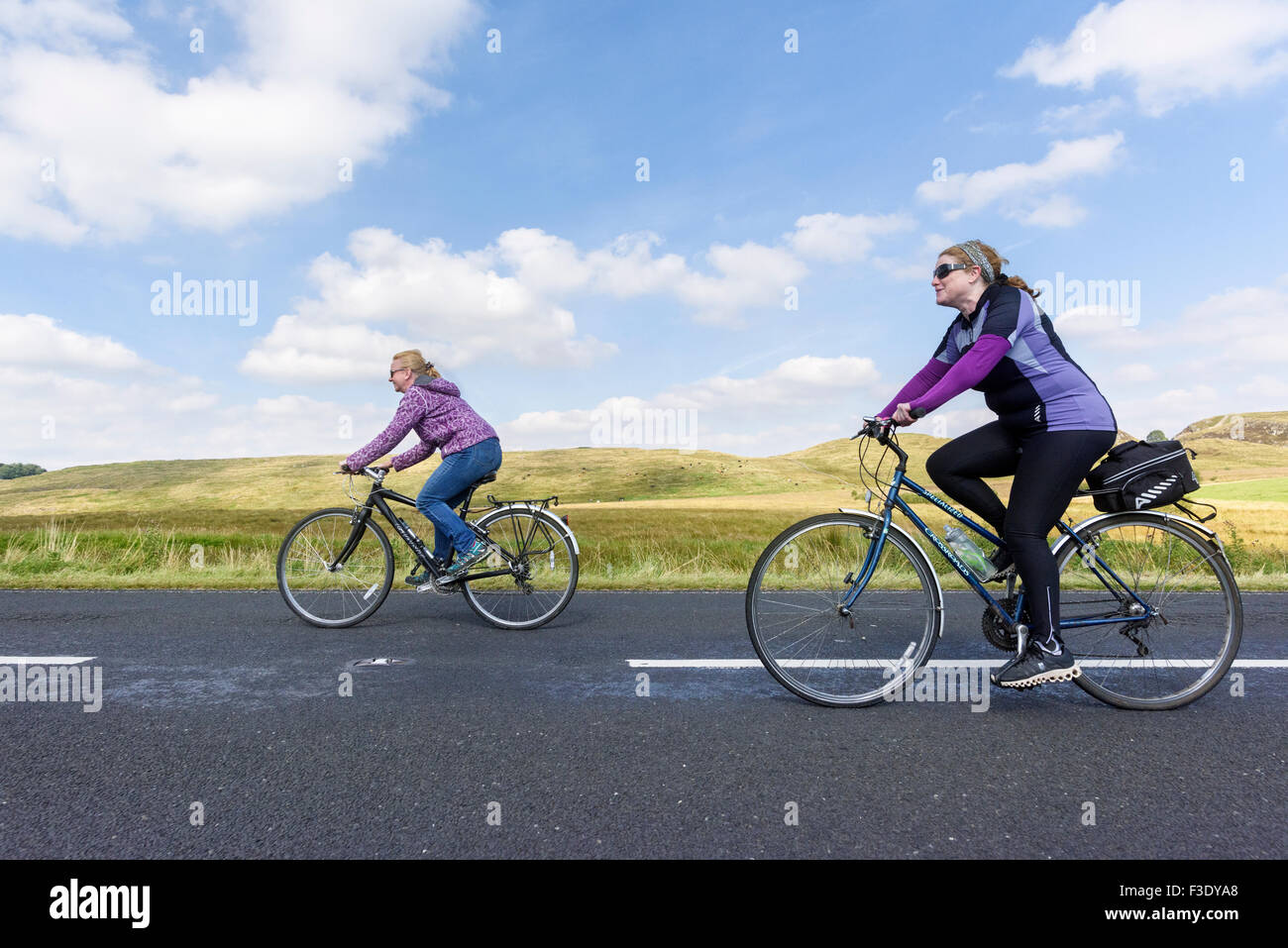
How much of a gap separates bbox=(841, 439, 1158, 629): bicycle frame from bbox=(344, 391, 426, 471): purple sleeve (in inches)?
158

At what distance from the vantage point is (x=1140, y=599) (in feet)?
14.6

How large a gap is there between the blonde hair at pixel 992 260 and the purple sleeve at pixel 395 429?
430cm

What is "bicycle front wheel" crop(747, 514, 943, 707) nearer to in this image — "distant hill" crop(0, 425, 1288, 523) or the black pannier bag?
the black pannier bag

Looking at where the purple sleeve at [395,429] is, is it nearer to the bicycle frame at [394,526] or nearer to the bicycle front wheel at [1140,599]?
the bicycle frame at [394,526]

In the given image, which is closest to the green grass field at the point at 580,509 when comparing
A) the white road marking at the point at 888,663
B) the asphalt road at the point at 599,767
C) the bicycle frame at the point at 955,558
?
the bicycle frame at the point at 955,558

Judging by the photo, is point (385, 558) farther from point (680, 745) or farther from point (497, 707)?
point (680, 745)

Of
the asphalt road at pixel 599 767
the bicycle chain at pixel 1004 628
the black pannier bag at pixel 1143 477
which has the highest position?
the black pannier bag at pixel 1143 477

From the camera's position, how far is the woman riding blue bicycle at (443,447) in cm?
681

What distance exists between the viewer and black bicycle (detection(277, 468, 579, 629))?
6809 mm

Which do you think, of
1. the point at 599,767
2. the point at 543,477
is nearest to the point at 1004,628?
the point at 599,767
